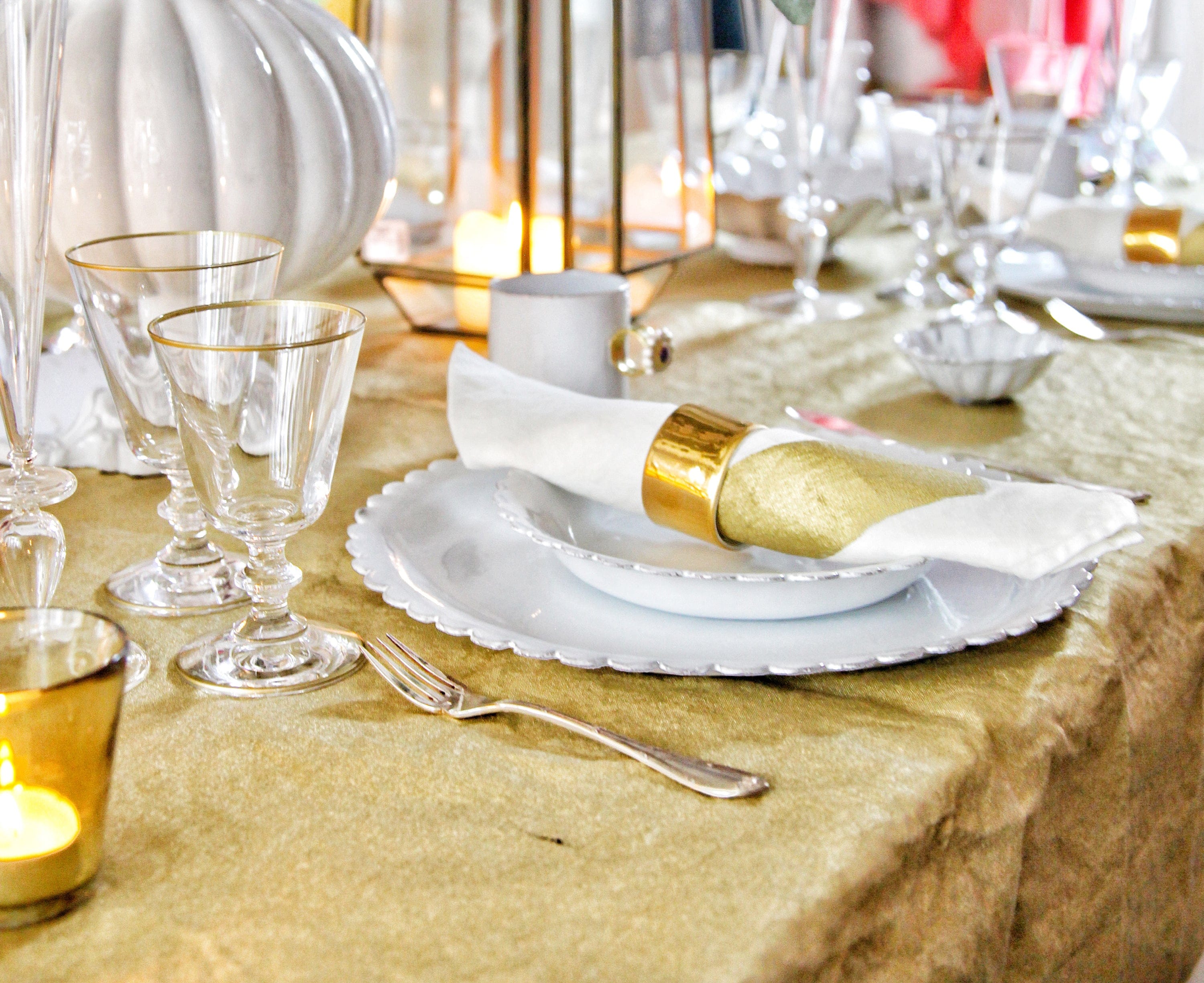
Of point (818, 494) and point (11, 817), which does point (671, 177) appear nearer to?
point (818, 494)

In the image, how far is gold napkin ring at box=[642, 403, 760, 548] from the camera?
527 mm

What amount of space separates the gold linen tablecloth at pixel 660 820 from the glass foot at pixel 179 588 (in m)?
0.01

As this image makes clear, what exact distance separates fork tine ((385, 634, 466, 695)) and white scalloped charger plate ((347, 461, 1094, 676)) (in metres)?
0.02

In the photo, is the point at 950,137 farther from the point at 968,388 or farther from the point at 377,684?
the point at 377,684

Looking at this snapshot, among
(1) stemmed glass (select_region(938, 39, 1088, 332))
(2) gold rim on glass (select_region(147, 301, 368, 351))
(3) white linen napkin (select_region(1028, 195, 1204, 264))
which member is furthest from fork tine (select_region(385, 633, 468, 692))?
(3) white linen napkin (select_region(1028, 195, 1204, 264))

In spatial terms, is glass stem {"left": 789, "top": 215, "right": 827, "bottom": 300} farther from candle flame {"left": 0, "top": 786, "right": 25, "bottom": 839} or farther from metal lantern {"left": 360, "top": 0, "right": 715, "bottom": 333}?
candle flame {"left": 0, "top": 786, "right": 25, "bottom": 839}

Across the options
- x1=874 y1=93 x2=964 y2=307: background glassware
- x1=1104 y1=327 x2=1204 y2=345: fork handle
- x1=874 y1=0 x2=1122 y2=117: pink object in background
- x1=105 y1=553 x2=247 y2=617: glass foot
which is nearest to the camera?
x1=105 y1=553 x2=247 y2=617: glass foot

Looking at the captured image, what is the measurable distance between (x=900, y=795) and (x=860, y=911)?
0.05 meters

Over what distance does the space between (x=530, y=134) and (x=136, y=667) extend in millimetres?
557

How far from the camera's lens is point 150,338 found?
1.52 feet

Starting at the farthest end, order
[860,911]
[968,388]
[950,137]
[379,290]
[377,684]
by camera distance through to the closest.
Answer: [379,290], [950,137], [968,388], [377,684], [860,911]

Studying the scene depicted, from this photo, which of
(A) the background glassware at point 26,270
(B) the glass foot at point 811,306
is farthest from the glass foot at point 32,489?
(B) the glass foot at point 811,306

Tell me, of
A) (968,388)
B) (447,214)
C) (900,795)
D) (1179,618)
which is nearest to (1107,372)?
(968,388)

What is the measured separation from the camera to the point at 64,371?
0.73 meters
